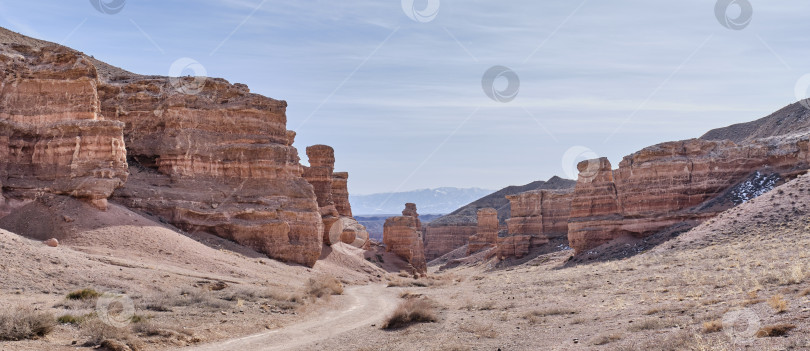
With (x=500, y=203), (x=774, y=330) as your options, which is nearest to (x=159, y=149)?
(x=774, y=330)

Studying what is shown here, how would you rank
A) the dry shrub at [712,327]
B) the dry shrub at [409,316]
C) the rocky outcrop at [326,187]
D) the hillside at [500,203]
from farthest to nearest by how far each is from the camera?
1. the hillside at [500,203]
2. the rocky outcrop at [326,187]
3. the dry shrub at [409,316]
4. the dry shrub at [712,327]

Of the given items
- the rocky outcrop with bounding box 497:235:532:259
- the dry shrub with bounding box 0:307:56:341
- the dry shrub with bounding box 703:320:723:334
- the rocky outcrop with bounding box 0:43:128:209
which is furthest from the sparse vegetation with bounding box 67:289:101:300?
the rocky outcrop with bounding box 497:235:532:259

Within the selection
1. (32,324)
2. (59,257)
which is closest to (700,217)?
(59,257)

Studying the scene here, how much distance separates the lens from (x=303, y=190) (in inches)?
1757

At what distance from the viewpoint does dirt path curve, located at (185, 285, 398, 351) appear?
1684 cm

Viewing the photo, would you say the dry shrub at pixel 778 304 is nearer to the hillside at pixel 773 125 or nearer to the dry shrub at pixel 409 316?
the dry shrub at pixel 409 316

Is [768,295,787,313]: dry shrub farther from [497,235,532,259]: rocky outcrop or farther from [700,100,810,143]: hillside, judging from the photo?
[497,235,532,259]: rocky outcrop

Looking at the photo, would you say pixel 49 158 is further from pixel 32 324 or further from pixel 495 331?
pixel 495 331

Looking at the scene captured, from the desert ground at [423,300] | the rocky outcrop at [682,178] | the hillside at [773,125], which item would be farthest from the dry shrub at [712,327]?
the hillside at [773,125]

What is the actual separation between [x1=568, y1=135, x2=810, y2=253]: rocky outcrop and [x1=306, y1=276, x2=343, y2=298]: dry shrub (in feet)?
80.9

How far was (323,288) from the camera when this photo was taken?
31031mm

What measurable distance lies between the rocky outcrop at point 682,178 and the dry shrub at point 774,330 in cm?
3477

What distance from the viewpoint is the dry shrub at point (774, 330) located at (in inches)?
454

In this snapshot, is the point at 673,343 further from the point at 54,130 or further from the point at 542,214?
the point at 542,214
